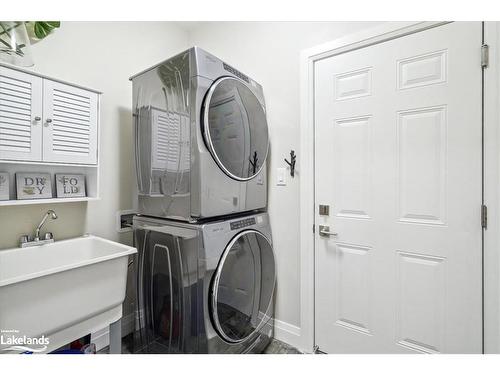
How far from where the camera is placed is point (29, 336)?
1.06 meters

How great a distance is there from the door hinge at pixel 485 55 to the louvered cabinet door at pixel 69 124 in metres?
2.04

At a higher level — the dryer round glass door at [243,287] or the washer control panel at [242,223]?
the washer control panel at [242,223]

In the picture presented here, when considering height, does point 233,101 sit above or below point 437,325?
above

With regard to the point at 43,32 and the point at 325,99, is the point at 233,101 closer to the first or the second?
the point at 325,99

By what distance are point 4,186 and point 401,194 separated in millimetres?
2072

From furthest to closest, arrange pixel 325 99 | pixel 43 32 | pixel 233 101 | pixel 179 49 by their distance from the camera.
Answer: pixel 179 49, pixel 325 99, pixel 233 101, pixel 43 32

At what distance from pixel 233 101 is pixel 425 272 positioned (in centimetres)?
142

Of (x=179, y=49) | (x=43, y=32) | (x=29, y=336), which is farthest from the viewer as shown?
(x=179, y=49)

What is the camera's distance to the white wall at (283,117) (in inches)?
70.9

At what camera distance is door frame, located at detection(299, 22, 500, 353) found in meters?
1.21

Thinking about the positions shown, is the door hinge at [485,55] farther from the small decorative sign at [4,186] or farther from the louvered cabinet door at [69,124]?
the small decorative sign at [4,186]

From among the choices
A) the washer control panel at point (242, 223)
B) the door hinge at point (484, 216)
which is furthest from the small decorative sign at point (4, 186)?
the door hinge at point (484, 216)
